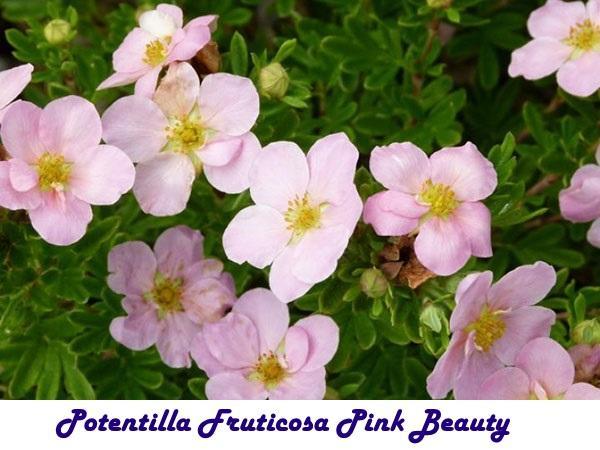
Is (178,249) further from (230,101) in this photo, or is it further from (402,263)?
(402,263)

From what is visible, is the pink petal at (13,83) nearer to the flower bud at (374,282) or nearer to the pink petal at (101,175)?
the pink petal at (101,175)

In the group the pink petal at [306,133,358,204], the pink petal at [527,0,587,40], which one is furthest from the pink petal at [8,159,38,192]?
the pink petal at [527,0,587,40]

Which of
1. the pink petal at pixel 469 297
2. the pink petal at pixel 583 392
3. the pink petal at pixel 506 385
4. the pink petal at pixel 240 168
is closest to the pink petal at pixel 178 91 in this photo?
the pink petal at pixel 240 168

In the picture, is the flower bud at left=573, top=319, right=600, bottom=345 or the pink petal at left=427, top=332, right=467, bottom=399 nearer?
the pink petal at left=427, top=332, right=467, bottom=399

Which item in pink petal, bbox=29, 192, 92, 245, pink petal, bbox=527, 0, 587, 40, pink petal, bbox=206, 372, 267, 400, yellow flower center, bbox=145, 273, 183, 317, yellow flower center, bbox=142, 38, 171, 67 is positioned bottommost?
yellow flower center, bbox=145, 273, 183, 317

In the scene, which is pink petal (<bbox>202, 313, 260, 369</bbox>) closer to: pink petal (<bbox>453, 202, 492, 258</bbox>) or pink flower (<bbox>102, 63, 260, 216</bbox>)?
pink flower (<bbox>102, 63, 260, 216</bbox>)

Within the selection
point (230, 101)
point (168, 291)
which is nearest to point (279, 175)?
point (230, 101)
